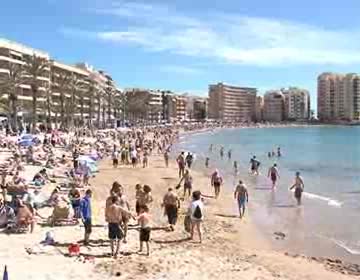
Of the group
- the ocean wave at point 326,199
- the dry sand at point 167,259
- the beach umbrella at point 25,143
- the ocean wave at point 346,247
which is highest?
the beach umbrella at point 25,143

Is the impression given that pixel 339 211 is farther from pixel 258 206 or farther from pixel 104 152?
pixel 104 152

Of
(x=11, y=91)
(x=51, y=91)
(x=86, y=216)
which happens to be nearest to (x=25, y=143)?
(x=11, y=91)

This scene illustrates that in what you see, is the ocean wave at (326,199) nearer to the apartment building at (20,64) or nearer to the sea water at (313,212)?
the sea water at (313,212)

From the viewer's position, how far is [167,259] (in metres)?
13.0

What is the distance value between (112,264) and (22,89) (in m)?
74.5

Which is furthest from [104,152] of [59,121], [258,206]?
[59,121]

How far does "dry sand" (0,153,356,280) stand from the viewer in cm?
1166

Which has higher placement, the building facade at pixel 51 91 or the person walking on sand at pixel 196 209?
the building facade at pixel 51 91

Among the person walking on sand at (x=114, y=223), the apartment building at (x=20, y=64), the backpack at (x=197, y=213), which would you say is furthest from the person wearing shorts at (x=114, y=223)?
the apartment building at (x=20, y=64)

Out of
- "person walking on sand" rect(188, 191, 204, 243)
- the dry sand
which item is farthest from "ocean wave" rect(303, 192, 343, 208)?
"person walking on sand" rect(188, 191, 204, 243)

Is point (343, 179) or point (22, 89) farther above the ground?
point (22, 89)

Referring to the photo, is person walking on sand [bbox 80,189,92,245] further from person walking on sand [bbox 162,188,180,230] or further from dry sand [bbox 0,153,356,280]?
person walking on sand [bbox 162,188,180,230]

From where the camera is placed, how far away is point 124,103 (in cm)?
14588

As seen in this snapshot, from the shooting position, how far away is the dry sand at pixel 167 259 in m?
11.7
